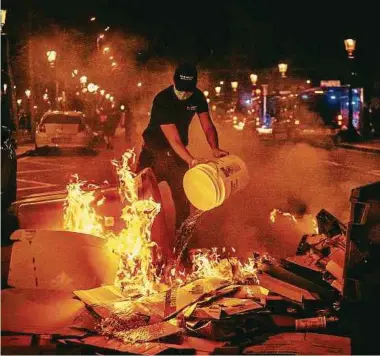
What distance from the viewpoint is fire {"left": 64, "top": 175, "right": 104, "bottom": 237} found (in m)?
5.67

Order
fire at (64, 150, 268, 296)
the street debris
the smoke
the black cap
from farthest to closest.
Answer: the smoke
the black cap
fire at (64, 150, 268, 296)
the street debris

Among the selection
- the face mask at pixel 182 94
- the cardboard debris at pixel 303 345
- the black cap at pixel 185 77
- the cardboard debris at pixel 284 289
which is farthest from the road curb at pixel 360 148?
the cardboard debris at pixel 303 345

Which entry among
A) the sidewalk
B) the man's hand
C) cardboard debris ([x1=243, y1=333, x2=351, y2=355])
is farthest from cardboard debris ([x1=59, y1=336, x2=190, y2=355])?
the sidewalk

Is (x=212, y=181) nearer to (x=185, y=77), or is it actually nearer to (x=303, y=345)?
(x=185, y=77)

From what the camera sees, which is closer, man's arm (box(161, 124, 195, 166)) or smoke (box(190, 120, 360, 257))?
man's arm (box(161, 124, 195, 166))

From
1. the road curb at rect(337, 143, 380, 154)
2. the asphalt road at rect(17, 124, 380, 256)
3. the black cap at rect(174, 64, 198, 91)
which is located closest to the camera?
the black cap at rect(174, 64, 198, 91)

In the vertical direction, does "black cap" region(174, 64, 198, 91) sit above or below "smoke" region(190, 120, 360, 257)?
above

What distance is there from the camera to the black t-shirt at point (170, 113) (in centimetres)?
577

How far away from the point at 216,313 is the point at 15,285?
1.65 meters

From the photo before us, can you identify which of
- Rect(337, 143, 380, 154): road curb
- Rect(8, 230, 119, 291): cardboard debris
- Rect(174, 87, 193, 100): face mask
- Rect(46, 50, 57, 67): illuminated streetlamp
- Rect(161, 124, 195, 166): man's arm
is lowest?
Rect(337, 143, 380, 154): road curb

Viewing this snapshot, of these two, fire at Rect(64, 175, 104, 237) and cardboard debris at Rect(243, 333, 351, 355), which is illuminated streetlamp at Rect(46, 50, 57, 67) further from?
cardboard debris at Rect(243, 333, 351, 355)

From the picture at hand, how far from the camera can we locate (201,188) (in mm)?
5324

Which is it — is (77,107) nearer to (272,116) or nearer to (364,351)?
(272,116)

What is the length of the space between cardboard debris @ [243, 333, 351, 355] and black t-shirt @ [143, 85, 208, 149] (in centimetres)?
238
